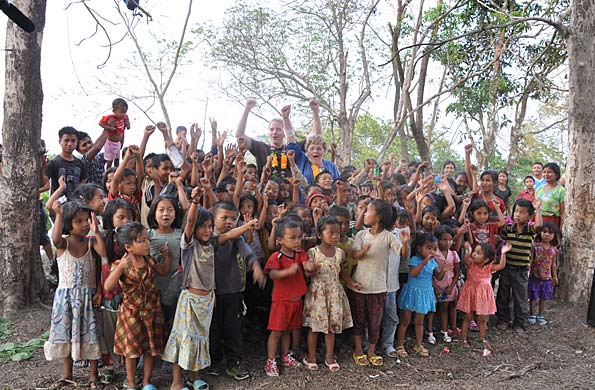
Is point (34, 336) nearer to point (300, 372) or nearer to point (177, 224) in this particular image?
point (177, 224)

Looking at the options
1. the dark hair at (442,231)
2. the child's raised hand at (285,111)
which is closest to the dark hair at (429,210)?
the dark hair at (442,231)

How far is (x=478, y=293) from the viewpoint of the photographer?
14.5ft

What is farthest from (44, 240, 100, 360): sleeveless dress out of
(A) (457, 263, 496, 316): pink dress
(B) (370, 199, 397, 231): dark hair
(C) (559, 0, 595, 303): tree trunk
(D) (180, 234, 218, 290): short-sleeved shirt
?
(C) (559, 0, 595, 303): tree trunk

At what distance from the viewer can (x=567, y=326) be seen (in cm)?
503

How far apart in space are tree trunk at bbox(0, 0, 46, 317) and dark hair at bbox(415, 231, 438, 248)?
12.1 feet

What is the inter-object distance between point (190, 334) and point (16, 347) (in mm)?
1892

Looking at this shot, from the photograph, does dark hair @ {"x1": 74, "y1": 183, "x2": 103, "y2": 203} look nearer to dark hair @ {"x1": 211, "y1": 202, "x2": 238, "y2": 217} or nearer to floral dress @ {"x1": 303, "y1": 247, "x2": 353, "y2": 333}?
dark hair @ {"x1": 211, "y1": 202, "x2": 238, "y2": 217}

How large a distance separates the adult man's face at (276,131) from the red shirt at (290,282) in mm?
1952

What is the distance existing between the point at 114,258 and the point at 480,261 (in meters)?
3.19

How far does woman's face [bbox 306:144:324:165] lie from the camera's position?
5469mm

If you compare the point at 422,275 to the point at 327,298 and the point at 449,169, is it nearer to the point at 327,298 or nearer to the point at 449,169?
the point at 327,298

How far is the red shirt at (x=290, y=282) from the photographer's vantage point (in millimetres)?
3699

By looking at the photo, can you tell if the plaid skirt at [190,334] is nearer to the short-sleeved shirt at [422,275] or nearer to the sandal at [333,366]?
the sandal at [333,366]

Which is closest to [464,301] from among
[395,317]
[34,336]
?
[395,317]
